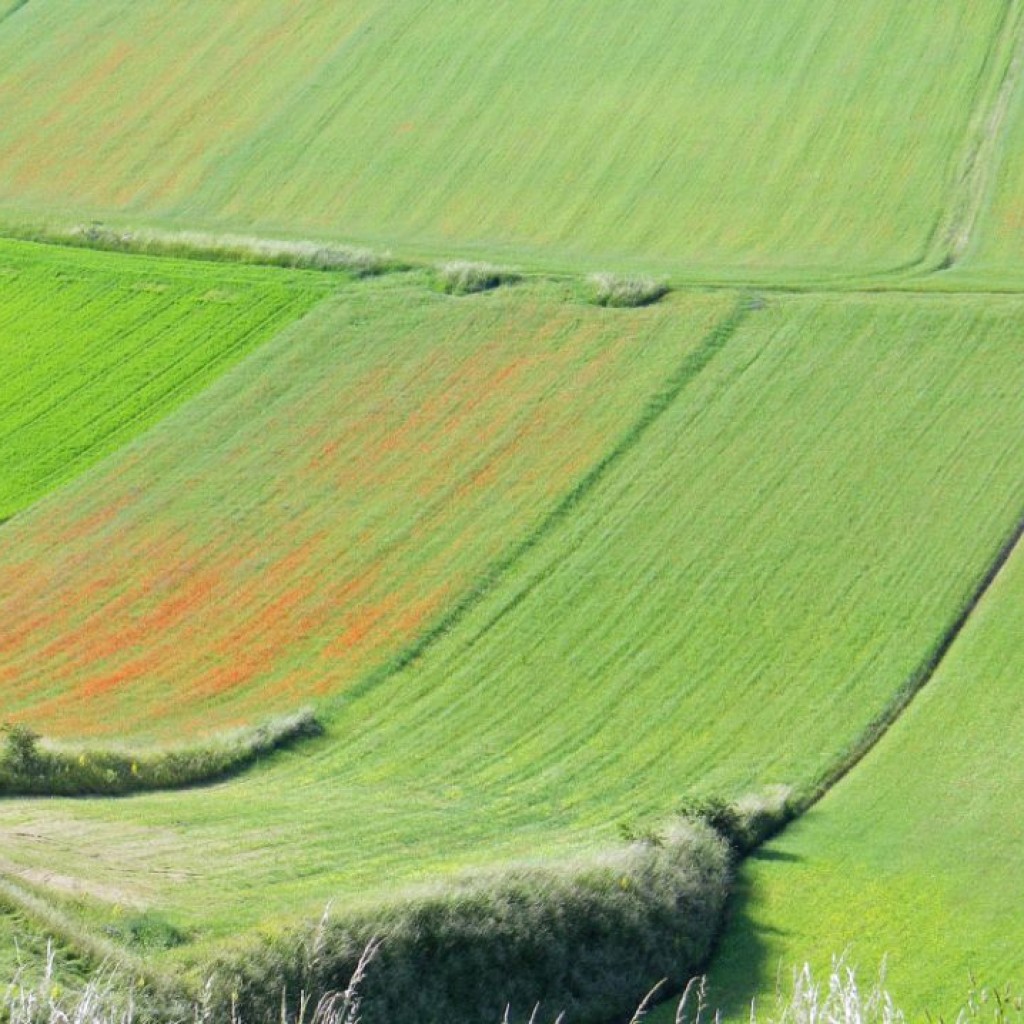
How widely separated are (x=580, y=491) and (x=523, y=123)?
24318mm

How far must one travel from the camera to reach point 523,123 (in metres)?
60.9

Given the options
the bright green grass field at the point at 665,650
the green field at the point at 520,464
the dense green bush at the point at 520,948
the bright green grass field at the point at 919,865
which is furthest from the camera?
the green field at the point at 520,464

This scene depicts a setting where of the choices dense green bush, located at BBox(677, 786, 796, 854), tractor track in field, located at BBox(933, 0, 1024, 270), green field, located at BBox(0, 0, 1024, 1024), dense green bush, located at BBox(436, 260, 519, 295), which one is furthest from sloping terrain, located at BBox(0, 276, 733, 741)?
tractor track in field, located at BBox(933, 0, 1024, 270)

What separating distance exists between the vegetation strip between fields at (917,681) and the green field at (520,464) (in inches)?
3.3

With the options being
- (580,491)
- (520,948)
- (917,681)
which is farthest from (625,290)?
(520,948)

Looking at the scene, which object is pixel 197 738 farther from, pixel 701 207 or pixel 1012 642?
pixel 701 207

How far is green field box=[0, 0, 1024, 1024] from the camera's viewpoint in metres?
26.3

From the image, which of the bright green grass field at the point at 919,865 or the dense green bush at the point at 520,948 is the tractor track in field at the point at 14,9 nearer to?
the bright green grass field at the point at 919,865

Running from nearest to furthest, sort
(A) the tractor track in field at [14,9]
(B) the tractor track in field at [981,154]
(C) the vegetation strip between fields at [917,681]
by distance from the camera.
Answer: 1. (C) the vegetation strip between fields at [917,681]
2. (B) the tractor track in field at [981,154]
3. (A) the tractor track in field at [14,9]

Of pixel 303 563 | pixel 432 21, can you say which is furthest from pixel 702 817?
pixel 432 21

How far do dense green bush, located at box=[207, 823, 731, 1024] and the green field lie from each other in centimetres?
17

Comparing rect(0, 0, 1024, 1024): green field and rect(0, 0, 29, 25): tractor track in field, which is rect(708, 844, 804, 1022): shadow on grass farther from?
rect(0, 0, 29, 25): tractor track in field

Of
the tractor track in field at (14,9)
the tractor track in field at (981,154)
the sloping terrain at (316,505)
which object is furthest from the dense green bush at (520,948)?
the tractor track in field at (14,9)

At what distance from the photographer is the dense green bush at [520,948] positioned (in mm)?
20094
